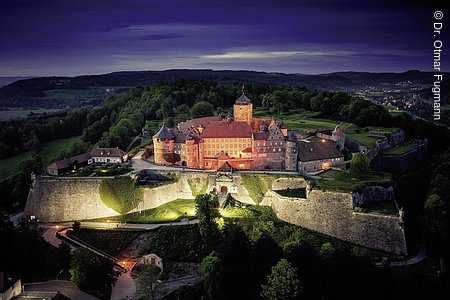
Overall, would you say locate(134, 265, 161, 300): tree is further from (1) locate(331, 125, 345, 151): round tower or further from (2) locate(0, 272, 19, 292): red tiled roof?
(1) locate(331, 125, 345, 151): round tower

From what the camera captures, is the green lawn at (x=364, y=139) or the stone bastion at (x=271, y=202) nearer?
the stone bastion at (x=271, y=202)

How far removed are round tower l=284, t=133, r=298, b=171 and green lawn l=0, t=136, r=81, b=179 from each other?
3786cm

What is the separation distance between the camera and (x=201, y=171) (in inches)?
1847

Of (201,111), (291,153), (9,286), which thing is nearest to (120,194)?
(9,286)

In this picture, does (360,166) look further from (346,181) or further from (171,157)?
(171,157)

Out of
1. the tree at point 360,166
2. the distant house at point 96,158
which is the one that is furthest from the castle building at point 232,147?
the distant house at point 96,158

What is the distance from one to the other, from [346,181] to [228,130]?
14861 millimetres

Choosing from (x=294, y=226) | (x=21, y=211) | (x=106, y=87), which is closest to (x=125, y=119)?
(x=21, y=211)

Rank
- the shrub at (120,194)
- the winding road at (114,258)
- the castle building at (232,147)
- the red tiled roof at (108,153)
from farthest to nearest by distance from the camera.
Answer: the red tiled roof at (108,153) < the castle building at (232,147) < the shrub at (120,194) < the winding road at (114,258)

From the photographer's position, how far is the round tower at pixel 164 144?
50.8 m

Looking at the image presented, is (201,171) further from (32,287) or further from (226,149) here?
(32,287)

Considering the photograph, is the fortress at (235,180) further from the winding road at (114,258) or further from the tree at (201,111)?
the tree at (201,111)

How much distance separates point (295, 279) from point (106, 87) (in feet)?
427

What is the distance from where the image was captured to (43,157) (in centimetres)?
7112
